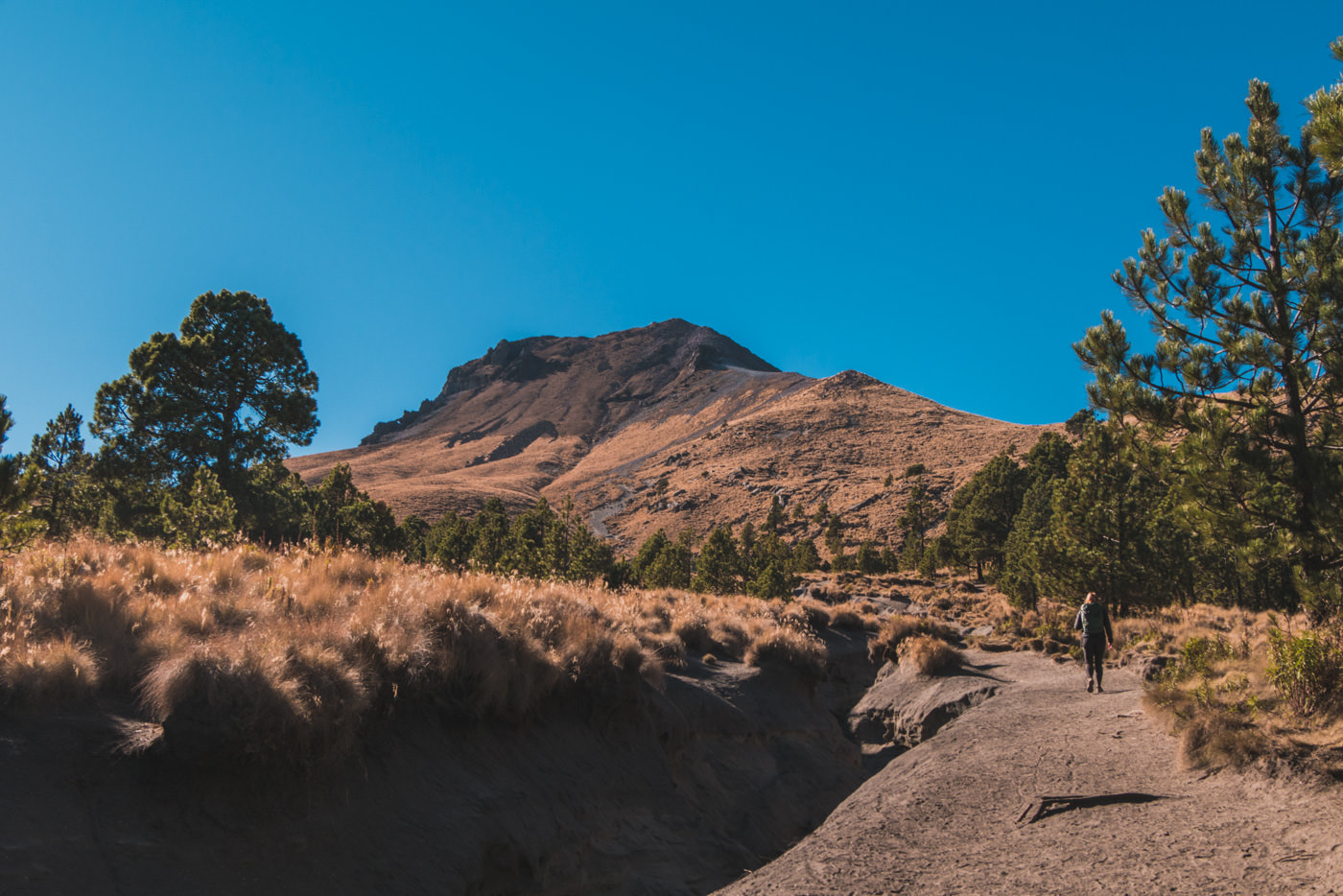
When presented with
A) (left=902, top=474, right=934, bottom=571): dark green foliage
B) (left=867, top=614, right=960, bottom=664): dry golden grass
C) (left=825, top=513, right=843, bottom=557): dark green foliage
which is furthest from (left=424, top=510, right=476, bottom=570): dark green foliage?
(left=867, top=614, right=960, bottom=664): dry golden grass

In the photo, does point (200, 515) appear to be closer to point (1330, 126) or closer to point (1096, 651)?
point (1096, 651)

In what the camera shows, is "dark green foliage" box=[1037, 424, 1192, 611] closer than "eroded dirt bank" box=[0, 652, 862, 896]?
No

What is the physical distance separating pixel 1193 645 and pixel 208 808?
11.1 metres

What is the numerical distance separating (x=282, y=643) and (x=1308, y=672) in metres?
9.98

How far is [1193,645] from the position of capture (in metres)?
9.15

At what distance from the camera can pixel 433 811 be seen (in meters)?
6.25

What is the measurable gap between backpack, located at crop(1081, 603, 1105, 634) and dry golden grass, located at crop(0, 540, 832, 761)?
9003mm

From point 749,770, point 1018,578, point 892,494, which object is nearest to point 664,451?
point 892,494

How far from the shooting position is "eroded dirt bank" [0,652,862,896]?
173 inches

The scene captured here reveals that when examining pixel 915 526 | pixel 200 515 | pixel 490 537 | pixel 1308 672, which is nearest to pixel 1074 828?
pixel 1308 672

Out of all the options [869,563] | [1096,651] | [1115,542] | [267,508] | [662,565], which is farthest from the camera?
[869,563]

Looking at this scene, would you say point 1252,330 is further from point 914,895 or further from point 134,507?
point 134,507

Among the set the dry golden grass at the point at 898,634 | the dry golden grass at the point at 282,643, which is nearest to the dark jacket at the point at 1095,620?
the dry golden grass at the point at 898,634

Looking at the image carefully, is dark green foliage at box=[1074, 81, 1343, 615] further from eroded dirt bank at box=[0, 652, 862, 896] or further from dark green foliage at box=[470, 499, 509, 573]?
dark green foliage at box=[470, 499, 509, 573]
